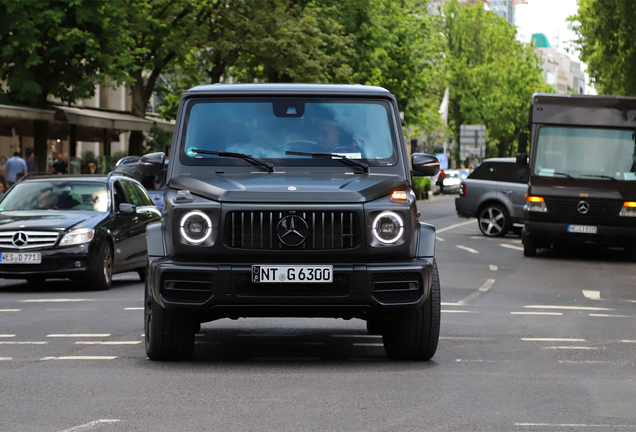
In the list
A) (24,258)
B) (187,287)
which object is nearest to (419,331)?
(187,287)

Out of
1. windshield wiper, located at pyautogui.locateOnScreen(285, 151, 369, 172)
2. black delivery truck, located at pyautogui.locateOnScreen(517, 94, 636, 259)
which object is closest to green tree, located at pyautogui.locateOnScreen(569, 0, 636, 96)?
black delivery truck, located at pyautogui.locateOnScreen(517, 94, 636, 259)

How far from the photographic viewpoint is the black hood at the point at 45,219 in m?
15.2

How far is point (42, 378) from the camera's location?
7.87m

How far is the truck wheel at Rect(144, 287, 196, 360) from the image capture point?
8391mm

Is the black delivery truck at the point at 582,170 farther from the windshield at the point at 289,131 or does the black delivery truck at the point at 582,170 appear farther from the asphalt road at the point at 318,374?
the windshield at the point at 289,131

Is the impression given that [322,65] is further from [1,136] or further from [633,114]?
[633,114]

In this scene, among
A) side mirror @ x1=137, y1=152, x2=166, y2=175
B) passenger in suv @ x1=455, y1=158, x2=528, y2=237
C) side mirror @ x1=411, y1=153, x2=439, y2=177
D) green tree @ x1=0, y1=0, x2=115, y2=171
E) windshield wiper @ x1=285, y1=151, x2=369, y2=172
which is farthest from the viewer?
green tree @ x1=0, y1=0, x2=115, y2=171

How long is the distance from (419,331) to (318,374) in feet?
2.85

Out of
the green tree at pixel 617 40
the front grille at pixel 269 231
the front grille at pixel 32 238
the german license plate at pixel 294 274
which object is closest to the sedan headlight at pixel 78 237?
the front grille at pixel 32 238

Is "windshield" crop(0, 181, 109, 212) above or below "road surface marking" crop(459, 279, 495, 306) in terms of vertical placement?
above

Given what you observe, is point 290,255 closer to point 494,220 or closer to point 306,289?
point 306,289

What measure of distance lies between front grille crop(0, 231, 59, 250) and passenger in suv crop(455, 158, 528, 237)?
16.4 metres

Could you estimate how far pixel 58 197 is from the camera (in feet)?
53.2

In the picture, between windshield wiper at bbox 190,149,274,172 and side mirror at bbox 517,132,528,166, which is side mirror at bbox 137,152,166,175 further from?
side mirror at bbox 517,132,528,166
